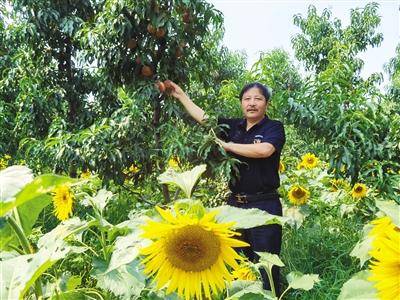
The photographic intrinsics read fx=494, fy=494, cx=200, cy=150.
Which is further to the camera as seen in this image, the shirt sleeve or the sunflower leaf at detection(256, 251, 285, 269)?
the shirt sleeve

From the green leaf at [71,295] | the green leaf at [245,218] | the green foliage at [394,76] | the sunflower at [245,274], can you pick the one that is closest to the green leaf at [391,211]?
the green leaf at [245,218]

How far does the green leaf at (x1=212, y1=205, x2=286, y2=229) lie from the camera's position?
1018 mm

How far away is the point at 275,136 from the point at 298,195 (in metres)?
1.24

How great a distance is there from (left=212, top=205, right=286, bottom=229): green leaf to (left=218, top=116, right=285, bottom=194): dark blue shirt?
163 centimetres

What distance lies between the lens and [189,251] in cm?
103

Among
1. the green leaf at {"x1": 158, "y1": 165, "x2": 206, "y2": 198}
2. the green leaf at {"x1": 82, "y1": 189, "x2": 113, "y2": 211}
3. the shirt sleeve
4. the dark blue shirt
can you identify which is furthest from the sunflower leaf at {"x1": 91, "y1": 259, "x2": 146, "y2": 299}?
the shirt sleeve

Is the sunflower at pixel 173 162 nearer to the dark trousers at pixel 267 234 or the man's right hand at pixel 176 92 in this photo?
the man's right hand at pixel 176 92

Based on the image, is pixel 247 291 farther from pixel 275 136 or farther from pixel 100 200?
pixel 275 136

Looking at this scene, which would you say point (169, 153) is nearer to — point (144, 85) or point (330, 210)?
point (144, 85)

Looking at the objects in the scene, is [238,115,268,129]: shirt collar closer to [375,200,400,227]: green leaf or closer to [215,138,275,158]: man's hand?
[215,138,275,158]: man's hand

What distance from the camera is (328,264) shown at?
3451 mm

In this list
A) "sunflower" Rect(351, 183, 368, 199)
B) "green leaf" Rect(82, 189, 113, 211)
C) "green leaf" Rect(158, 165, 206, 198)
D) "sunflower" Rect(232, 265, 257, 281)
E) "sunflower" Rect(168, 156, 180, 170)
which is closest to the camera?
"green leaf" Rect(158, 165, 206, 198)

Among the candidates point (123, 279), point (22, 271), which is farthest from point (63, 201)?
point (22, 271)

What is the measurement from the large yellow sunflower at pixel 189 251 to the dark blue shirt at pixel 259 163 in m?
1.66
